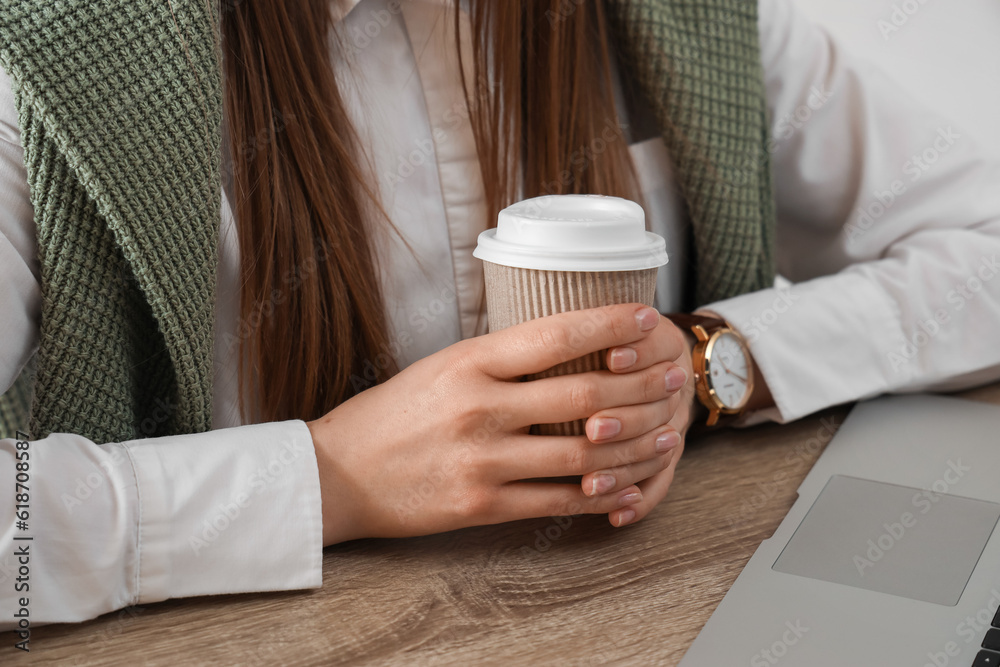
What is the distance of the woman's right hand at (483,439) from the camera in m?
0.52

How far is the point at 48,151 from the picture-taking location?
56 centimetres

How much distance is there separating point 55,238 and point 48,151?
0.20 feet

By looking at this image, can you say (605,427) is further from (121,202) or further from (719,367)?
(121,202)

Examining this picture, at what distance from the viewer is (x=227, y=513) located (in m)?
0.55

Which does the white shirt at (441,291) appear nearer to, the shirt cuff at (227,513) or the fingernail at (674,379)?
the shirt cuff at (227,513)

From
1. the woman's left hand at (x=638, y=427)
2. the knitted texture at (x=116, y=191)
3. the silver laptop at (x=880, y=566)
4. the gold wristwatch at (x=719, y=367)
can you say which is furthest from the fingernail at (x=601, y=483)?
the knitted texture at (x=116, y=191)

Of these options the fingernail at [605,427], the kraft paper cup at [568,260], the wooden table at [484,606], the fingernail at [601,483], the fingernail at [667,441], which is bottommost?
the wooden table at [484,606]

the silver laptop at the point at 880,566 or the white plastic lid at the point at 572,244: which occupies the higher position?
the white plastic lid at the point at 572,244

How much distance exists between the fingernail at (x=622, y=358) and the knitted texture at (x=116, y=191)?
326 millimetres

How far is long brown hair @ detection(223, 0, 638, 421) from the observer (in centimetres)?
67

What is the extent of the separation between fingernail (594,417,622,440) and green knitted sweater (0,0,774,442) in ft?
1.05

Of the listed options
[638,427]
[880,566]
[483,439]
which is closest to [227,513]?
[483,439]

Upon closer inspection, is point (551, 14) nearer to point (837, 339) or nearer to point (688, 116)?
point (688, 116)

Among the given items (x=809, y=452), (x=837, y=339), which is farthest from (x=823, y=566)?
(x=837, y=339)
